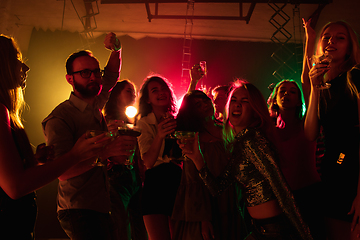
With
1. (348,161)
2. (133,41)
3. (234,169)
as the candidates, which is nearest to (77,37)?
(133,41)

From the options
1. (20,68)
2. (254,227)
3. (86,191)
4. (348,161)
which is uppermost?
(20,68)

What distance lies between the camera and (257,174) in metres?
1.78

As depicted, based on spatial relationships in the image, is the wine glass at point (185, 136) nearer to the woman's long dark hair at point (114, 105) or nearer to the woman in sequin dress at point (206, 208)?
the woman in sequin dress at point (206, 208)

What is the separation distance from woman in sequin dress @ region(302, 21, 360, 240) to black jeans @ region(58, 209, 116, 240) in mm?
1572

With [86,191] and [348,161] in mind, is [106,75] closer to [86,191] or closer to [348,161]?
[86,191]

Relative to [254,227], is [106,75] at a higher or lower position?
higher

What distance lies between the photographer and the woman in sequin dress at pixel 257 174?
1.62m

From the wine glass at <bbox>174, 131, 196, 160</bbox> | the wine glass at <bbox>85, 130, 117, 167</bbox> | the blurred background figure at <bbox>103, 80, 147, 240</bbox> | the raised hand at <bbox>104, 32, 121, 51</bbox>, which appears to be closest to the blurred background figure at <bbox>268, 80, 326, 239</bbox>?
the wine glass at <bbox>174, 131, 196, 160</bbox>

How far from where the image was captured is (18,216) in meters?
1.23

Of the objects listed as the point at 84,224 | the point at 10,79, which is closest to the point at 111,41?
the point at 10,79

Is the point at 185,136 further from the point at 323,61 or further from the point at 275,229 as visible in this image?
the point at 323,61

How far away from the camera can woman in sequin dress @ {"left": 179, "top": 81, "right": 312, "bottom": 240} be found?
1.62 meters

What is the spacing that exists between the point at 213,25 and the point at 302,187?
190 inches

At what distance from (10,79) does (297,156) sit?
2.42m
